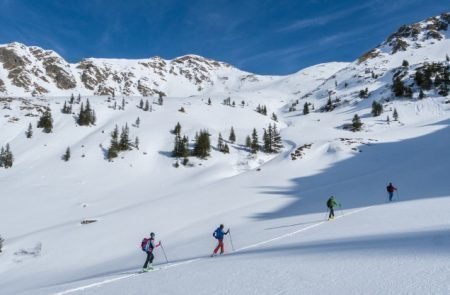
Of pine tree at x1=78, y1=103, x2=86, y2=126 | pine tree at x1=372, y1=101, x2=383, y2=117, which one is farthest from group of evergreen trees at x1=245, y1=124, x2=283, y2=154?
pine tree at x1=78, y1=103, x2=86, y2=126

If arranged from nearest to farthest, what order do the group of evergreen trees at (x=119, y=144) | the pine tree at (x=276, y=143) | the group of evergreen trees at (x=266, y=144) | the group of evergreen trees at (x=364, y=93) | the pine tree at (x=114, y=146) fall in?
the pine tree at (x=114, y=146) → the group of evergreen trees at (x=119, y=144) → the group of evergreen trees at (x=266, y=144) → the pine tree at (x=276, y=143) → the group of evergreen trees at (x=364, y=93)

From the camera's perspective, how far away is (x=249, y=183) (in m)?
52.3

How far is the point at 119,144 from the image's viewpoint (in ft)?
269

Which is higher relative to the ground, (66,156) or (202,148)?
(66,156)

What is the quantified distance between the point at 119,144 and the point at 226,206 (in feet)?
164

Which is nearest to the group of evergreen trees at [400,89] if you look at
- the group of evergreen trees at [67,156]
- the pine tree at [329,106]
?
the pine tree at [329,106]

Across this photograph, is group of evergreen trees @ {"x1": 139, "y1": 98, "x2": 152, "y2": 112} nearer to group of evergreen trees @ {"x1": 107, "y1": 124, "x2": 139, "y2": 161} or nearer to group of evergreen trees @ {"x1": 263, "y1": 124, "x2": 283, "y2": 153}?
group of evergreen trees @ {"x1": 107, "y1": 124, "x2": 139, "y2": 161}

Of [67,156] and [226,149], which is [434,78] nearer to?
[226,149]

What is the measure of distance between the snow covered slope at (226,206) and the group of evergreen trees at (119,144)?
6.07 feet

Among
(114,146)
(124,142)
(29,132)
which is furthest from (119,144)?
(29,132)

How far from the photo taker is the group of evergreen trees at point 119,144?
7744cm

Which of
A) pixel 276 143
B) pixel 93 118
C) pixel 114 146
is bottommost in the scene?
pixel 276 143

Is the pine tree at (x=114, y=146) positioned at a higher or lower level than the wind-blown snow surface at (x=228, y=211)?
higher

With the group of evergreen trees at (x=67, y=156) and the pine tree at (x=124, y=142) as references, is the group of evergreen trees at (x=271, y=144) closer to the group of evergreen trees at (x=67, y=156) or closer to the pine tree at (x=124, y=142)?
the pine tree at (x=124, y=142)
